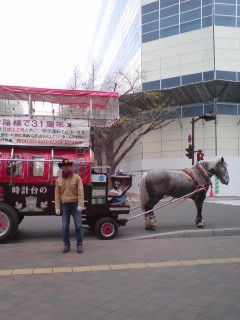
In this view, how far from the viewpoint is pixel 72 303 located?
13.8 feet

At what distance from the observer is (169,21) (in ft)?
111

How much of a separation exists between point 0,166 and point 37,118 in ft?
4.56

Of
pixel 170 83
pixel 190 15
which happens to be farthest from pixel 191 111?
pixel 190 15

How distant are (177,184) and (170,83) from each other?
80.7 feet

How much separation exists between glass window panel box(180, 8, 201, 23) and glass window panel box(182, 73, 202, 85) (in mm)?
5140

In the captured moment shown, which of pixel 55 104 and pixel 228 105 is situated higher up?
pixel 228 105

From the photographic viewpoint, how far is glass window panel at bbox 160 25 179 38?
33.5 m

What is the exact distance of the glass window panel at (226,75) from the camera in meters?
31.2

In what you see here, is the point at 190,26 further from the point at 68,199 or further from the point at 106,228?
the point at 68,199

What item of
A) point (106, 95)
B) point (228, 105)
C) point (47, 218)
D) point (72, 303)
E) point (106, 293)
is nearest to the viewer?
point (72, 303)

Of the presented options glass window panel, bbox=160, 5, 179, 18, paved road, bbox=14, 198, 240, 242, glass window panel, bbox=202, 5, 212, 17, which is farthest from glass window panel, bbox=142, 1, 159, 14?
paved road, bbox=14, 198, 240, 242

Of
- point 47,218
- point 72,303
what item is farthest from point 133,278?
point 47,218

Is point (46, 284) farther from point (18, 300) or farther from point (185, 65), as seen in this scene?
point (185, 65)

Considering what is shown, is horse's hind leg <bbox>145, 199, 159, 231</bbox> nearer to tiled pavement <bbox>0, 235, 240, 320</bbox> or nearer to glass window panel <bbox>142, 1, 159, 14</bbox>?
tiled pavement <bbox>0, 235, 240, 320</bbox>
